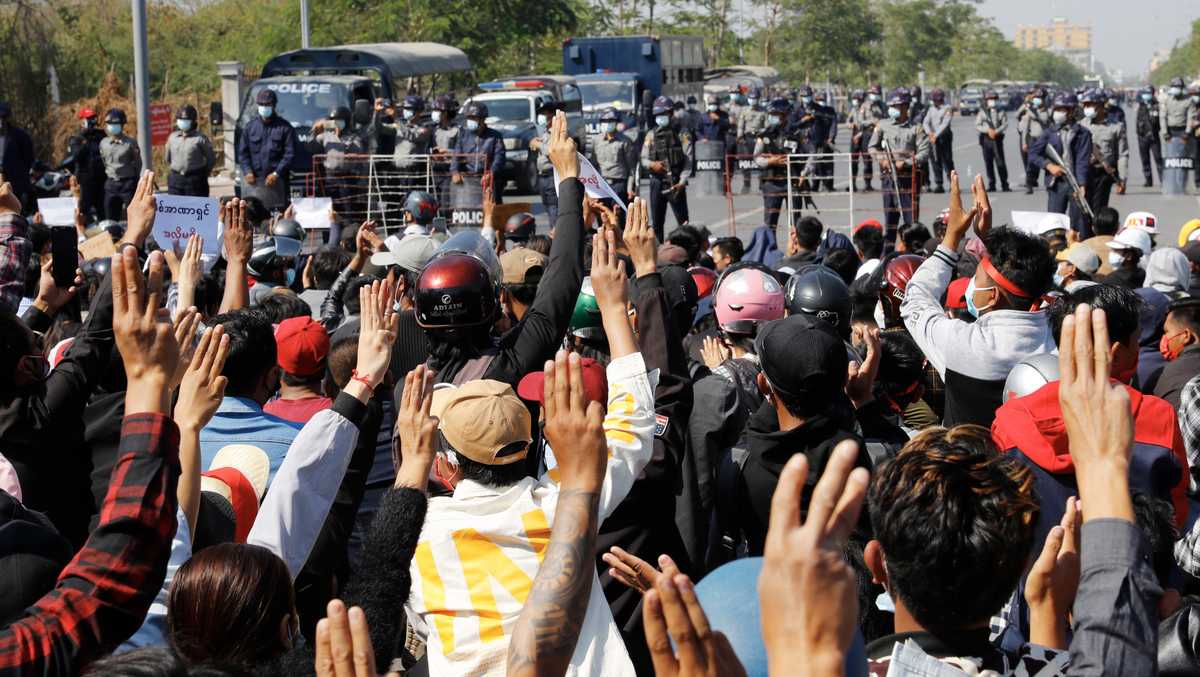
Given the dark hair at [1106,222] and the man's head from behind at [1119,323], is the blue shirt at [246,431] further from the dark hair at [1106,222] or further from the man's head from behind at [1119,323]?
the dark hair at [1106,222]

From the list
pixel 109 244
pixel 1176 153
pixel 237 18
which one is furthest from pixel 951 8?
pixel 109 244

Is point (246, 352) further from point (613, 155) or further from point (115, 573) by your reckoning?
point (613, 155)

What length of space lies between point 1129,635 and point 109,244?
7.36m

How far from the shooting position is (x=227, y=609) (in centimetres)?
251

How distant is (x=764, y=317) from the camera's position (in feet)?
16.4

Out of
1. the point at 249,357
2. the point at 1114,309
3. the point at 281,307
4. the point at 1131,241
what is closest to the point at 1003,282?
the point at 1114,309

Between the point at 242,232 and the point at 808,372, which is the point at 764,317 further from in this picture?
the point at 242,232

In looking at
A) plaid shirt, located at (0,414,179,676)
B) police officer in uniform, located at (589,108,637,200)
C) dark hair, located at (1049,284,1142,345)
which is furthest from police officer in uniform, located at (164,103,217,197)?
plaid shirt, located at (0,414,179,676)

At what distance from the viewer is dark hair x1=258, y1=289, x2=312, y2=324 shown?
5.48 meters

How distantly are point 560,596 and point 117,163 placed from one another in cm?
1685

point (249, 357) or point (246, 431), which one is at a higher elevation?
point (249, 357)

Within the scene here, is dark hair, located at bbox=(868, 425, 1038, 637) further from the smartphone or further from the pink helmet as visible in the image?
the smartphone

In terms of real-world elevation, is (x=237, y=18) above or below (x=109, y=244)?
above

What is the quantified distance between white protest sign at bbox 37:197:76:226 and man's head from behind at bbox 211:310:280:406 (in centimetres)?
675
